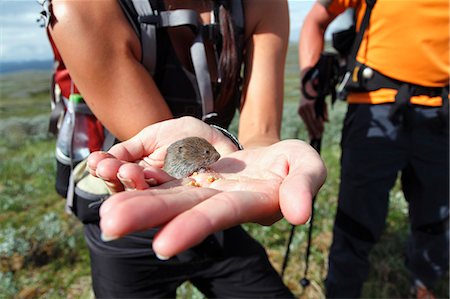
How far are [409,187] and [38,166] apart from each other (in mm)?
5814

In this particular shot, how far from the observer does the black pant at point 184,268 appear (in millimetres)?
2637

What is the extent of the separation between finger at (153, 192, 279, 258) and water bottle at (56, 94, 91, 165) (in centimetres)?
120

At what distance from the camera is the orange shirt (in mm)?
3428

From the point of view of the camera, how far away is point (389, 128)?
3.70 m

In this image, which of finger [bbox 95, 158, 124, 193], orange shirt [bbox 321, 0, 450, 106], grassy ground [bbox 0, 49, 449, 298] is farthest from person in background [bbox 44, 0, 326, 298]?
grassy ground [bbox 0, 49, 449, 298]

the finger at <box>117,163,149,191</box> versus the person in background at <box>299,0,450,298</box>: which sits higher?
the finger at <box>117,163,149,191</box>

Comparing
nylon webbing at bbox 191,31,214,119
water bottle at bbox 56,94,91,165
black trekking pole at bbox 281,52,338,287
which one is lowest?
black trekking pole at bbox 281,52,338,287

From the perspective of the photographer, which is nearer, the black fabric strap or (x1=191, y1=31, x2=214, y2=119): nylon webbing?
(x1=191, y1=31, x2=214, y2=119): nylon webbing

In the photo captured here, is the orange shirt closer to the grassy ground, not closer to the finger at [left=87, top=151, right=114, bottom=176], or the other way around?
the grassy ground

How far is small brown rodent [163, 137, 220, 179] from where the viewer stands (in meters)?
1.79

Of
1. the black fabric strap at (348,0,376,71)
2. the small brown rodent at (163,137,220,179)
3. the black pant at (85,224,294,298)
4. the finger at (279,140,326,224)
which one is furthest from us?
the black fabric strap at (348,0,376,71)

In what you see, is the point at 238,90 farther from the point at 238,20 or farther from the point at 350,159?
the point at 350,159

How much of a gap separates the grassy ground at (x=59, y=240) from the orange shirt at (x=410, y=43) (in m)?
1.11

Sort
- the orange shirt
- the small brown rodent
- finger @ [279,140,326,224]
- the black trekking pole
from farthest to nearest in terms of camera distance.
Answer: the black trekking pole → the orange shirt → the small brown rodent → finger @ [279,140,326,224]
